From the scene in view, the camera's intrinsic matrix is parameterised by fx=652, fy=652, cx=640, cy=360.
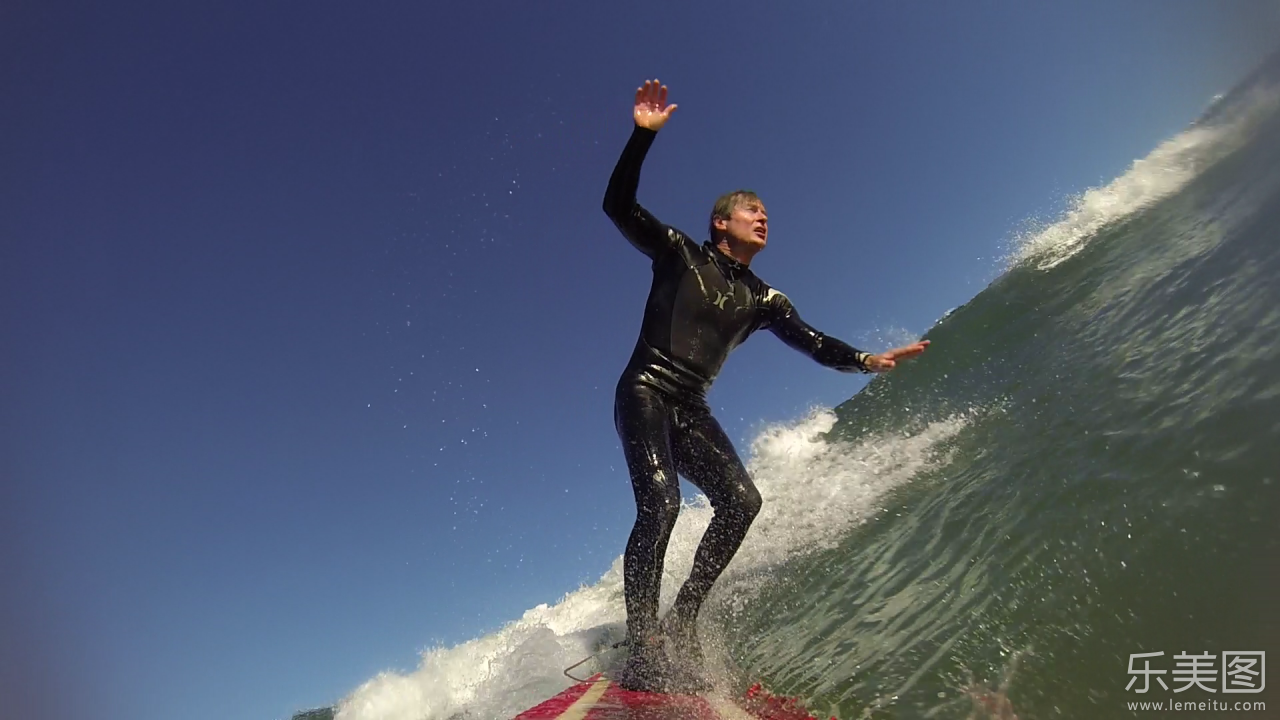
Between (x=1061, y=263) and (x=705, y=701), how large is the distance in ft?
44.4

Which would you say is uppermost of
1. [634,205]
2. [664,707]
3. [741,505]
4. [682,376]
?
[634,205]

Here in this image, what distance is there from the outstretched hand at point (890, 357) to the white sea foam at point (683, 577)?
2.87m

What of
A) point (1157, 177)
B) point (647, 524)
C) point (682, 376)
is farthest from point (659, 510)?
point (1157, 177)

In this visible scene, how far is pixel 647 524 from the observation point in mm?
3252

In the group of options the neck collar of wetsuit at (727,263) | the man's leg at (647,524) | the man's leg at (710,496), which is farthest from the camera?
the neck collar of wetsuit at (727,263)

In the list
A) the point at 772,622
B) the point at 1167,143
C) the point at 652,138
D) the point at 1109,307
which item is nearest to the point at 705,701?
the point at 772,622

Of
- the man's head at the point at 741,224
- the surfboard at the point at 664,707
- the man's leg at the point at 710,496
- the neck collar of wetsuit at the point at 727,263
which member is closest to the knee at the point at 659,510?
the man's leg at the point at 710,496

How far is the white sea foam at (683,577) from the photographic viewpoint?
5215 mm

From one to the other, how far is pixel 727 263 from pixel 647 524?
1.66 meters

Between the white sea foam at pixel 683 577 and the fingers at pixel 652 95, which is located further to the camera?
the white sea foam at pixel 683 577

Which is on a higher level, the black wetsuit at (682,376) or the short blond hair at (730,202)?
the short blond hair at (730,202)

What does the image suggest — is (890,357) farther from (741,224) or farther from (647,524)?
(647,524)

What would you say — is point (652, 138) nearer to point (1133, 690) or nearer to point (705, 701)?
point (705, 701)

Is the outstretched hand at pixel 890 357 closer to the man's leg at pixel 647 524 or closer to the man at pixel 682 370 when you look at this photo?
the man at pixel 682 370
